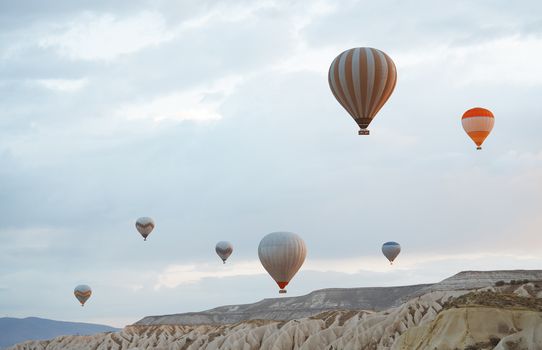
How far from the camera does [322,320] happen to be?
114 meters

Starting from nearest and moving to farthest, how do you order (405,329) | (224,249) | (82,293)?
(405,329) < (224,249) < (82,293)

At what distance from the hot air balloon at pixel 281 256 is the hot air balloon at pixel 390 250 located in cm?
4544

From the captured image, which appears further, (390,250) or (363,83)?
(390,250)

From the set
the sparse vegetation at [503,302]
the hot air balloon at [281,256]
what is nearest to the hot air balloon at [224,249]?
the hot air balloon at [281,256]

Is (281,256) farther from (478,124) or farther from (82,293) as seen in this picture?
(82,293)

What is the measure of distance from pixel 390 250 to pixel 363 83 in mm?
74766

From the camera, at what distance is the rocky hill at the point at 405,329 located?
1941 inches

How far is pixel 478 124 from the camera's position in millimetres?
92625

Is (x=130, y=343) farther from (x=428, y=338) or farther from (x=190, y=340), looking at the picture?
(x=428, y=338)

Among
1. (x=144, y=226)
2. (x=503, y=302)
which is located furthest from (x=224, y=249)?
(x=503, y=302)

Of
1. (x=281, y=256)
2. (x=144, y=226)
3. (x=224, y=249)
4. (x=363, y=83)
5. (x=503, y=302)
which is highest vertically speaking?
(x=144, y=226)

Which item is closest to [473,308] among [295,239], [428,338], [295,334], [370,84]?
[428,338]

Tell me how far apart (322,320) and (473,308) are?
6370cm

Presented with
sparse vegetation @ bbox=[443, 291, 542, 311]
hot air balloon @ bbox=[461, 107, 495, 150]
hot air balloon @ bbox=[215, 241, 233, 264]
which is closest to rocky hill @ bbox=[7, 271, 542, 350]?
sparse vegetation @ bbox=[443, 291, 542, 311]
